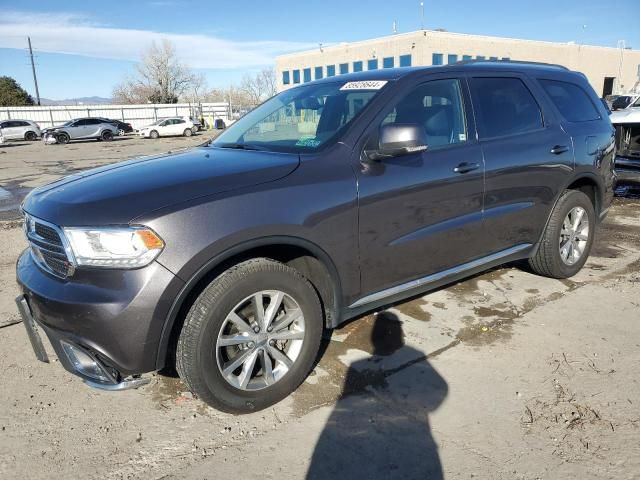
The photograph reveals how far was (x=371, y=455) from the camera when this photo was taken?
2.48m

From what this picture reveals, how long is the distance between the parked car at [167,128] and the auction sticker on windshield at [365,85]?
36.3 metres

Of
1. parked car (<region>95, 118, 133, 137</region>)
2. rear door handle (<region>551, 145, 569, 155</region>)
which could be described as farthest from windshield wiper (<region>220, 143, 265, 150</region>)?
parked car (<region>95, 118, 133, 137</region>)

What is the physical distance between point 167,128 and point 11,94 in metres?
27.9

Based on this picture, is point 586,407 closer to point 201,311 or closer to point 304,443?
point 304,443

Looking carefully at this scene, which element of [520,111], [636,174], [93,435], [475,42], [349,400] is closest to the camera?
[93,435]

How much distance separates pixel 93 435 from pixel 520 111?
3.81 m

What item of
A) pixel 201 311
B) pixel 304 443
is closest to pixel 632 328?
pixel 304 443

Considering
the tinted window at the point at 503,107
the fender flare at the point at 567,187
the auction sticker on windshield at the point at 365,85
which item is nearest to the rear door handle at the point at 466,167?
the tinted window at the point at 503,107

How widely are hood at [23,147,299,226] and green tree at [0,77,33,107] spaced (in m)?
60.5

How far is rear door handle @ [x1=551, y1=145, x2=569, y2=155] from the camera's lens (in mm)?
4218

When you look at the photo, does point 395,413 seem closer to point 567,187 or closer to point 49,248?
point 49,248

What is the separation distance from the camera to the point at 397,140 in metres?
2.97

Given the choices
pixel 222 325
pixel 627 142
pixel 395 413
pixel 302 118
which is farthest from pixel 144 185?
pixel 627 142

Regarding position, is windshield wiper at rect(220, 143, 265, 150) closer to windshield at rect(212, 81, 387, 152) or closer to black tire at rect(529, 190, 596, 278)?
windshield at rect(212, 81, 387, 152)
